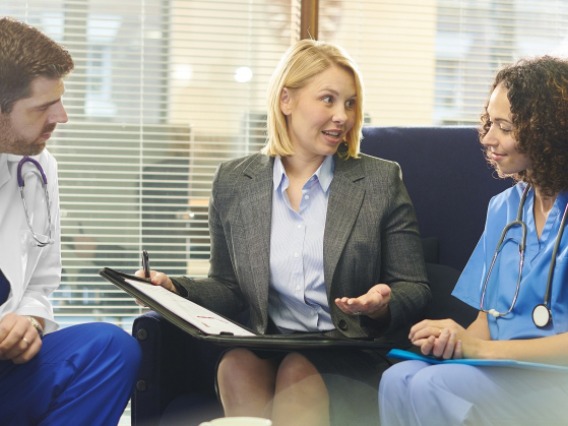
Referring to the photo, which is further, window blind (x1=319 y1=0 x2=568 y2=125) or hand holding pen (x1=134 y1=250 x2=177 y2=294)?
window blind (x1=319 y1=0 x2=568 y2=125)

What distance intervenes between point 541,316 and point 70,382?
1.06m

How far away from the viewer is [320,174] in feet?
7.49

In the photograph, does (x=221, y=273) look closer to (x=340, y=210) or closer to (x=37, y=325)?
(x=340, y=210)

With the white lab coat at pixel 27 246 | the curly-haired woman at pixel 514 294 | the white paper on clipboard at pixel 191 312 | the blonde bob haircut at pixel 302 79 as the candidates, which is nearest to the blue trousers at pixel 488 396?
the curly-haired woman at pixel 514 294

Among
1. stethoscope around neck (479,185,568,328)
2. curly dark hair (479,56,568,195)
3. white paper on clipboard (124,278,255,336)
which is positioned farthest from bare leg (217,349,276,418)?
curly dark hair (479,56,568,195)

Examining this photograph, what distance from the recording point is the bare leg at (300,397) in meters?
1.93

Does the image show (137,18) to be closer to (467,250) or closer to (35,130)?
(35,130)

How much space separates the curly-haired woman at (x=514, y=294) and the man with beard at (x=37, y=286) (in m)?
0.65

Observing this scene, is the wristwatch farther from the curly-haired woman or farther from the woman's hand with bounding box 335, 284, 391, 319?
the curly-haired woman

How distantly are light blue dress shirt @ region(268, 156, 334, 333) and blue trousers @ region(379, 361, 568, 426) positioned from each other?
537mm

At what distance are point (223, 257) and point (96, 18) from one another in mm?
1273

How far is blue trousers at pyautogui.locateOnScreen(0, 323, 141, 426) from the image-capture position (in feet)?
6.24

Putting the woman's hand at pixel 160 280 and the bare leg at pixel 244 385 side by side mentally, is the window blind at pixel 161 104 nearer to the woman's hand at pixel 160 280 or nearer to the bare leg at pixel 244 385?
the woman's hand at pixel 160 280

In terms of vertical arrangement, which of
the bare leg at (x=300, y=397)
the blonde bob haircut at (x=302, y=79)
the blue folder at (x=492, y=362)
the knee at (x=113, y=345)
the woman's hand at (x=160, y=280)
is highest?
the blonde bob haircut at (x=302, y=79)
